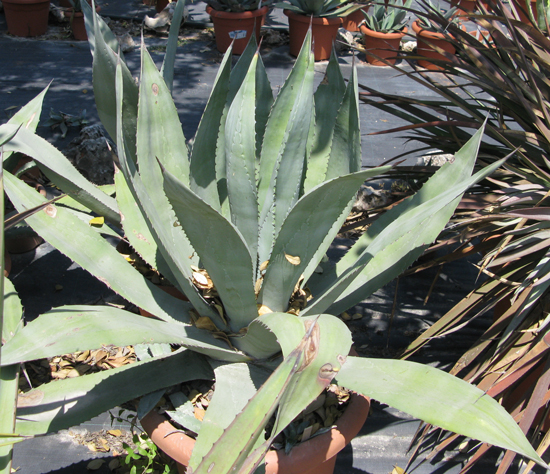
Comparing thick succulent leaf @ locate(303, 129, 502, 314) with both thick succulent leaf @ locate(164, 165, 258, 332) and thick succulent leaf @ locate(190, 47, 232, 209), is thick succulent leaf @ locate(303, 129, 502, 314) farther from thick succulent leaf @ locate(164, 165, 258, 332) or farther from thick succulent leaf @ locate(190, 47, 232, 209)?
thick succulent leaf @ locate(190, 47, 232, 209)

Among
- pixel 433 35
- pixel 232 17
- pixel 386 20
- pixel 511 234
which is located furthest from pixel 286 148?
pixel 386 20

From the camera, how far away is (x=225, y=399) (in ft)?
3.56

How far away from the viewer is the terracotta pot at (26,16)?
13.8ft

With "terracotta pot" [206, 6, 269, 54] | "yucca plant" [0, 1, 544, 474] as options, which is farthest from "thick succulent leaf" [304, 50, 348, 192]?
"terracotta pot" [206, 6, 269, 54]

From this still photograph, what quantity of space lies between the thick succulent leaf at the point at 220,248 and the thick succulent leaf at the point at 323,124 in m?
0.41

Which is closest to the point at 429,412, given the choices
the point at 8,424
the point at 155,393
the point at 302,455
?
the point at 302,455

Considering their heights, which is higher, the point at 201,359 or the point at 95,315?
the point at 95,315

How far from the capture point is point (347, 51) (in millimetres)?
4504

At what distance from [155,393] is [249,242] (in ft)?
1.48

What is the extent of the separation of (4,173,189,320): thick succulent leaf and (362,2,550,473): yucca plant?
0.79 metres

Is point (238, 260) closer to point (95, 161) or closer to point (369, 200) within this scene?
point (369, 200)

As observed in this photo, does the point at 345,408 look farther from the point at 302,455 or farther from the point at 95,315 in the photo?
the point at 95,315

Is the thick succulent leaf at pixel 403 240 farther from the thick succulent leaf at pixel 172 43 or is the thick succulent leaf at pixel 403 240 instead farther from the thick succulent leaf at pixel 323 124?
the thick succulent leaf at pixel 172 43

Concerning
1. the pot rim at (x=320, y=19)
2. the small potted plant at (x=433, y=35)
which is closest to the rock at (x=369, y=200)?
the small potted plant at (x=433, y=35)
